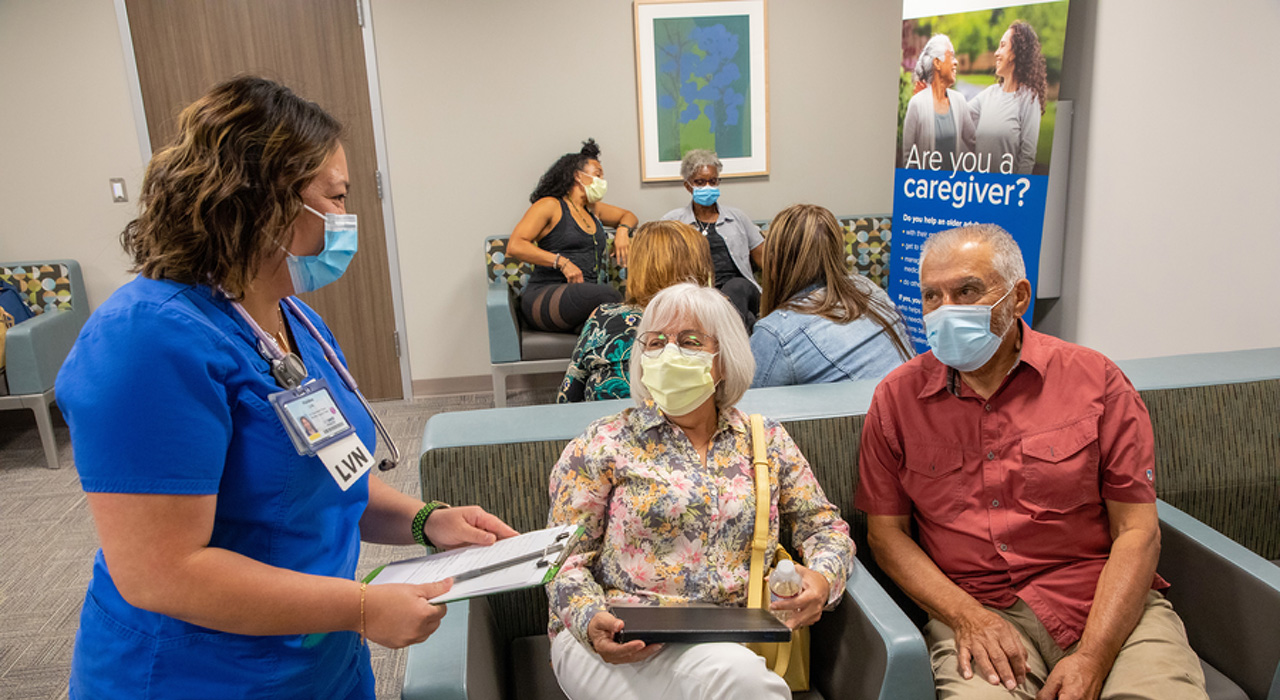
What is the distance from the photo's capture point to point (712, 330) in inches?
66.2

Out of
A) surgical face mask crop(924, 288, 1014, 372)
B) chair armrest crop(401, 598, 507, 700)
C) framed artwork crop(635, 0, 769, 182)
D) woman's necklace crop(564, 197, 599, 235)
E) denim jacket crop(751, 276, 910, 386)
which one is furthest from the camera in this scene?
framed artwork crop(635, 0, 769, 182)

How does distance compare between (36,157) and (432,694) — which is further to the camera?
(36,157)

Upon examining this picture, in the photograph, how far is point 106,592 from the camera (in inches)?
41.2

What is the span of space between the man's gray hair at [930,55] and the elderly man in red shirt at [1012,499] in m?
2.20

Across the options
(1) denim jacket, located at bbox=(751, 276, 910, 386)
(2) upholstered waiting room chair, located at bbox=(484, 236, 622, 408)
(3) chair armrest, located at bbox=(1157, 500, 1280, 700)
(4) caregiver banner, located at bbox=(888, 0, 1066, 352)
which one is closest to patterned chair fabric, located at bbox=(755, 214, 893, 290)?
(4) caregiver banner, located at bbox=(888, 0, 1066, 352)

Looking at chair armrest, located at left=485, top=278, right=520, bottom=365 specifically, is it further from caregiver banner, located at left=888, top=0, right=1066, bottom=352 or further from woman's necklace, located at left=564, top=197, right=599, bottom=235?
caregiver banner, located at left=888, top=0, right=1066, bottom=352

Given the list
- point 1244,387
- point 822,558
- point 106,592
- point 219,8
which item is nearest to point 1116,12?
point 1244,387

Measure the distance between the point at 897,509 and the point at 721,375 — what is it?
0.50 meters

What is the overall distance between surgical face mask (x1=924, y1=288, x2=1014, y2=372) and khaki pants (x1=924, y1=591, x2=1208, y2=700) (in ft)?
1.66

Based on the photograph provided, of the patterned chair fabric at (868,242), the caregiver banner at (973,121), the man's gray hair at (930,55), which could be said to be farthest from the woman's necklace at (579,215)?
the man's gray hair at (930,55)

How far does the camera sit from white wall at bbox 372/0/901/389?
4637 mm

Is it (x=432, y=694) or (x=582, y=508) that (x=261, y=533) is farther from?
(x=582, y=508)

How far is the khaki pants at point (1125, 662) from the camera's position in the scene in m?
1.47

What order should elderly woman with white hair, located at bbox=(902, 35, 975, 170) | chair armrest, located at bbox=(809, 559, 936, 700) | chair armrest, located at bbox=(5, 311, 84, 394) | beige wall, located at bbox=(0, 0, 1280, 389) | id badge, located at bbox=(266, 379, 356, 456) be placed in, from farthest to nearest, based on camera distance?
chair armrest, located at bbox=(5, 311, 84, 394)
elderly woman with white hair, located at bbox=(902, 35, 975, 170)
beige wall, located at bbox=(0, 0, 1280, 389)
chair armrest, located at bbox=(809, 559, 936, 700)
id badge, located at bbox=(266, 379, 356, 456)
